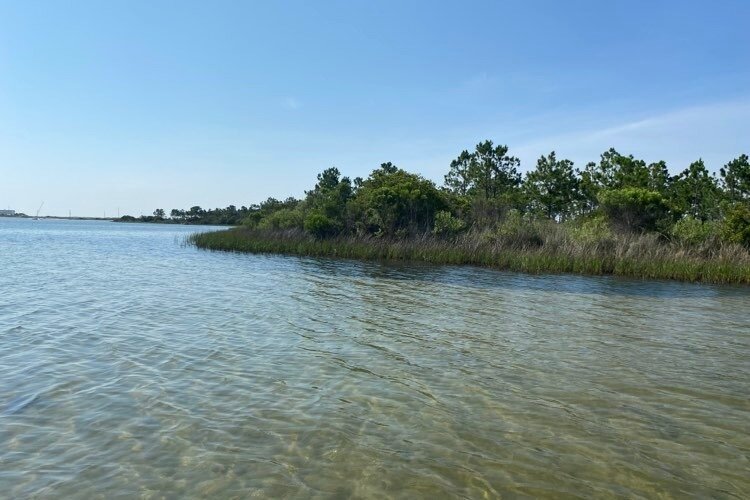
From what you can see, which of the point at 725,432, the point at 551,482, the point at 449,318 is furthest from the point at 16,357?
the point at 725,432

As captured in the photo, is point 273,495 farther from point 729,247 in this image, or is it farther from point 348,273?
point 729,247

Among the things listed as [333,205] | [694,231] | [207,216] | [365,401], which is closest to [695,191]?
[694,231]

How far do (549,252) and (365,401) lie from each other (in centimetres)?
2184

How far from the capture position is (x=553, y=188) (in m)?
44.4

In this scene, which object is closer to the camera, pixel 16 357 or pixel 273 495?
pixel 273 495

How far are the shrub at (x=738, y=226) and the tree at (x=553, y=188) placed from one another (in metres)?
17.8

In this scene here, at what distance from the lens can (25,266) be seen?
21.8m

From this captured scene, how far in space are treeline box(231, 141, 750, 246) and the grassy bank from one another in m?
1.41

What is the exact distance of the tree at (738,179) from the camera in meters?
37.2

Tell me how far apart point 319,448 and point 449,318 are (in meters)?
7.52

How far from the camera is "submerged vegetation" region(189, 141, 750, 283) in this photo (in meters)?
24.6

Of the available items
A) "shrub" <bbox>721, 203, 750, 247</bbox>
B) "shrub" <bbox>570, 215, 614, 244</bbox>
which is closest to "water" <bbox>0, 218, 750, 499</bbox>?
"shrub" <bbox>570, 215, 614, 244</bbox>

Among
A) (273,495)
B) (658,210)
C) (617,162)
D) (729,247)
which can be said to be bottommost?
(273,495)

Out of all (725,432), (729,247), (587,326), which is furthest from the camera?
(729,247)
